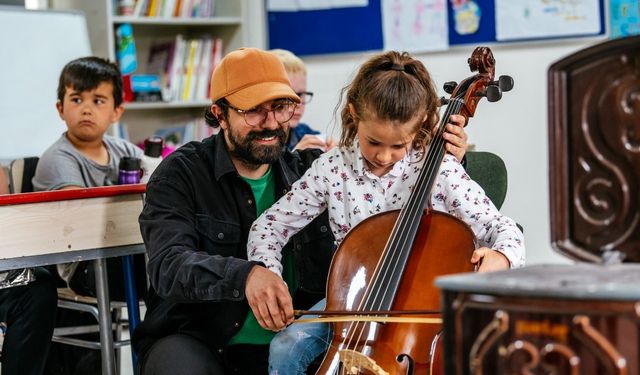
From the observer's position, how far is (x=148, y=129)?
17.5ft

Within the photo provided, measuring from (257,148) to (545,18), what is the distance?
2.33 m

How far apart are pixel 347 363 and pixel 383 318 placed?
0.09 metres

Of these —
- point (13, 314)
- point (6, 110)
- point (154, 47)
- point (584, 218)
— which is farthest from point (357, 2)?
point (584, 218)

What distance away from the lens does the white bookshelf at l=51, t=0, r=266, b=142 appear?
5.09 meters

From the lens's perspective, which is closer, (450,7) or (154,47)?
(450,7)

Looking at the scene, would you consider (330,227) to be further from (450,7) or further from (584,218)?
(450,7)

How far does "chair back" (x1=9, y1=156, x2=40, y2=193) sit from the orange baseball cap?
110cm

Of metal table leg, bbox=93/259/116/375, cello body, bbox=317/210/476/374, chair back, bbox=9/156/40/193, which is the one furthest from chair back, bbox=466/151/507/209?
chair back, bbox=9/156/40/193

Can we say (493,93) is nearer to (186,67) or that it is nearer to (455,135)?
(455,135)

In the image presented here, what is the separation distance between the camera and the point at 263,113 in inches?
85.5

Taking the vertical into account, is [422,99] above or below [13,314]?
above

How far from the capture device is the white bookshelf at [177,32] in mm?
5086

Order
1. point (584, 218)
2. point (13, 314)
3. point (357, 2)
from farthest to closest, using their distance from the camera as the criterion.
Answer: point (357, 2)
point (13, 314)
point (584, 218)

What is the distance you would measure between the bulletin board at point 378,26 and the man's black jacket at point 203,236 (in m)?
2.21
